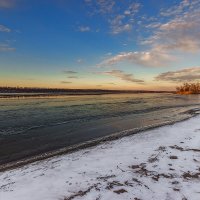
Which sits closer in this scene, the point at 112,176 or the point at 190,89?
the point at 112,176

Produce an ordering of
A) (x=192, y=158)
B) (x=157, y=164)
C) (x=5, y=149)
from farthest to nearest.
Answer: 1. (x=5, y=149)
2. (x=192, y=158)
3. (x=157, y=164)

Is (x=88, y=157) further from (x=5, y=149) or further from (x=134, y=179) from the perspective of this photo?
(x=5, y=149)

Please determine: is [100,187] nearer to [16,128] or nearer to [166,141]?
[166,141]

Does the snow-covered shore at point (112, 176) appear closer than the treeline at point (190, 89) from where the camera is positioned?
Yes

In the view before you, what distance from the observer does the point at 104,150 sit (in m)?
10.1

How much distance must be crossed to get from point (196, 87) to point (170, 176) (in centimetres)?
15368

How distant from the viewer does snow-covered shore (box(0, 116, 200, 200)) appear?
578 centimetres

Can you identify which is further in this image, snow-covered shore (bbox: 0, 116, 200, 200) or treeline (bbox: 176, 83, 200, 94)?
treeline (bbox: 176, 83, 200, 94)

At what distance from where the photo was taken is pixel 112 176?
6898 millimetres

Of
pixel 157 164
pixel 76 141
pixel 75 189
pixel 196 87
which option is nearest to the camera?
pixel 75 189

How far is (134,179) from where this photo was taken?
6.66 meters

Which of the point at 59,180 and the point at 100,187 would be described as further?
the point at 59,180

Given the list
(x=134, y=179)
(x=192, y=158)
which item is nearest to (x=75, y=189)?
(x=134, y=179)

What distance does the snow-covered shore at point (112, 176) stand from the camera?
5777mm
